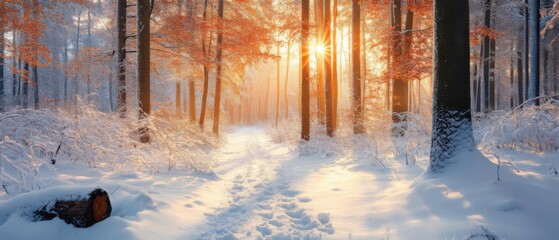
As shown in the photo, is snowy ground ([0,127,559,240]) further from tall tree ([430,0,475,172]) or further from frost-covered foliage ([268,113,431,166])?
frost-covered foliage ([268,113,431,166])

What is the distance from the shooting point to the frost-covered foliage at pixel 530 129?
4.95 m

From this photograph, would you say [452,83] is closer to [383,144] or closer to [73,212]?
[383,144]

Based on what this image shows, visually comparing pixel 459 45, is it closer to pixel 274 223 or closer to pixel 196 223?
pixel 274 223

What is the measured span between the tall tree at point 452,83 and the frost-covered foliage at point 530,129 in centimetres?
65

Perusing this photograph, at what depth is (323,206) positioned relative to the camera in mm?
4781

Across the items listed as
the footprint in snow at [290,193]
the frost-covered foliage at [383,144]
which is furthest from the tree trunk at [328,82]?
the footprint in snow at [290,193]

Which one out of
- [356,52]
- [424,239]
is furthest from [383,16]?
[424,239]

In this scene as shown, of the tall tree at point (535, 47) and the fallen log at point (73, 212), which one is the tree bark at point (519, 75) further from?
the fallen log at point (73, 212)

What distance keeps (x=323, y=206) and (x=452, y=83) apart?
116 inches

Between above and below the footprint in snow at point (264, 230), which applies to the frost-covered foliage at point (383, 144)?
above

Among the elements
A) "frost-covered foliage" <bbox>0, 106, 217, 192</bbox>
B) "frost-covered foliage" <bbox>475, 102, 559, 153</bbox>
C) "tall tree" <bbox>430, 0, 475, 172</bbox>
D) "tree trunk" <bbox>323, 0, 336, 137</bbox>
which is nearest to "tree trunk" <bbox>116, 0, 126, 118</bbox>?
"frost-covered foliage" <bbox>0, 106, 217, 192</bbox>

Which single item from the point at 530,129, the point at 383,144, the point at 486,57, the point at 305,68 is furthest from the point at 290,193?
the point at 486,57

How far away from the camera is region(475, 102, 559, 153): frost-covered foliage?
4953 millimetres

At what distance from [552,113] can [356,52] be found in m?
8.70
